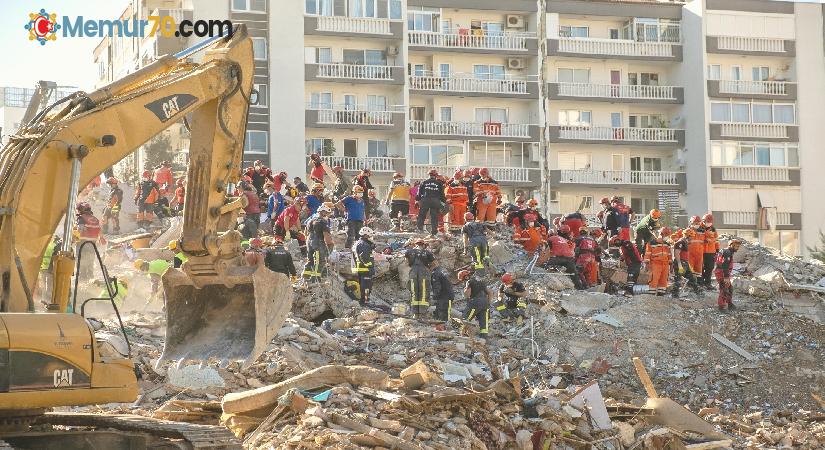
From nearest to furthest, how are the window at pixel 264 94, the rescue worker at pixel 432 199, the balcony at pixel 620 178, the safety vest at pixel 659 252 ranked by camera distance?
the safety vest at pixel 659 252
the rescue worker at pixel 432 199
the window at pixel 264 94
the balcony at pixel 620 178

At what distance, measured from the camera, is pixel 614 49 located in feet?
169

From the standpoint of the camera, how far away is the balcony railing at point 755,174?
171 feet

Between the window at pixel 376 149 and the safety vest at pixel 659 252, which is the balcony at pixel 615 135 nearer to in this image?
the window at pixel 376 149

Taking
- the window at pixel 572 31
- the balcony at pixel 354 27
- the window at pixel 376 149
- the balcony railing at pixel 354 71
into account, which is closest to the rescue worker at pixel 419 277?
the balcony railing at pixel 354 71

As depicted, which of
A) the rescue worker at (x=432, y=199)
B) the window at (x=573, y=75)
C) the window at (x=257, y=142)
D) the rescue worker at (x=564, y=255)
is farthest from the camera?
the window at (x=573, y=75)

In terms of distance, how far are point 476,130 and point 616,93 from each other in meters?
6.63

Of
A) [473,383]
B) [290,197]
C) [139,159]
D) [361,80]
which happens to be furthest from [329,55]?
[473,383]

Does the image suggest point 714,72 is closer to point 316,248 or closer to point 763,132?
point 763,132

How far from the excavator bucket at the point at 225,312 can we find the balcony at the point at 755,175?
1684 inches

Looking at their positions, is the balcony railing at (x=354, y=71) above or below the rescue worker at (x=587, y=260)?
above

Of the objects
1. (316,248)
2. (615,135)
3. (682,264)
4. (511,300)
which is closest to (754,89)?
(615,135)

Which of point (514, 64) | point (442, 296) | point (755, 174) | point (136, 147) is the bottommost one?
point (442, 296)

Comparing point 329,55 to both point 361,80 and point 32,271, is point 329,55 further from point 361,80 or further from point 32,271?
point 32,271

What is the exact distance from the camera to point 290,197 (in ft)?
92.9
